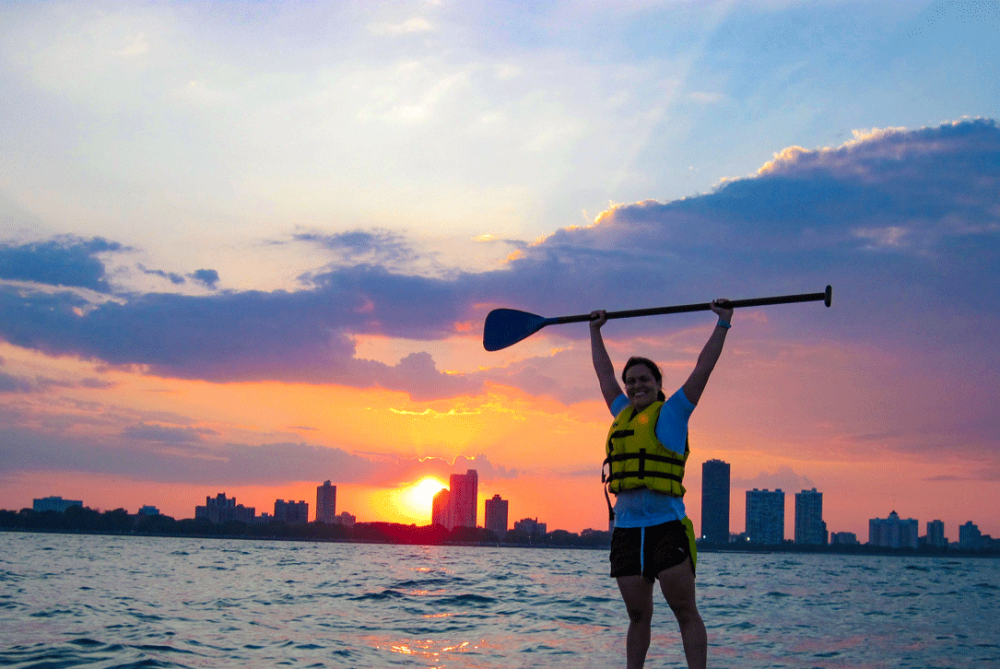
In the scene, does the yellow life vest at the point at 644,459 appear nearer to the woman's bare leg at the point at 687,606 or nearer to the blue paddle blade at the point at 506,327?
the woman's bare leg at the point at 687,606

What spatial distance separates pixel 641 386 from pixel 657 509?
2.71 feet

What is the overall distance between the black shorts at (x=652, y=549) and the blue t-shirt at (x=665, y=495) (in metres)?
0.05

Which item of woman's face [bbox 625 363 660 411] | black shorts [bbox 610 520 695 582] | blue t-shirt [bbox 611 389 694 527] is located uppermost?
woman's face [bbox 625 363 660 411]

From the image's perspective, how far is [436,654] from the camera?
12602 millimetres

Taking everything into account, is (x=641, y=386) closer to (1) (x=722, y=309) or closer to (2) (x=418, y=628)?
(1) (x=722, y=309)

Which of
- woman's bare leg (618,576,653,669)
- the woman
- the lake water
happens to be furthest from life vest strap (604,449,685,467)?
the lake water

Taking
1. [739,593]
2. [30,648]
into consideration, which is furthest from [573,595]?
[30,648]

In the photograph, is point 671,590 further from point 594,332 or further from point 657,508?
point 594,332

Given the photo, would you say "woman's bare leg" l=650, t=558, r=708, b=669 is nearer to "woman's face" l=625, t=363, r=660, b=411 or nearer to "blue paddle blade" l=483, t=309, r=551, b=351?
"woman's face" l=625, t=363, r=660, b=411

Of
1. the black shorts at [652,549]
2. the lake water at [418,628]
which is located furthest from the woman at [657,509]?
the lake water at [418,628]

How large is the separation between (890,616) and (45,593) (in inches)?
938

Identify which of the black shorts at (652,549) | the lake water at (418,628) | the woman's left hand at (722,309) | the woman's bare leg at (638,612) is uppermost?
the woman's left hand at (722,309)

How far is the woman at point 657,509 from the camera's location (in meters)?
5.01

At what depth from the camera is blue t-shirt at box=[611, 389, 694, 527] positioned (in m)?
5.09
